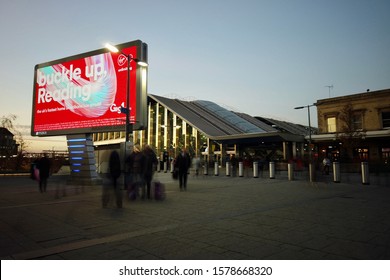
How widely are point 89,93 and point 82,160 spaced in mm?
3636

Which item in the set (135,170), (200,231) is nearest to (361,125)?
(135,170)

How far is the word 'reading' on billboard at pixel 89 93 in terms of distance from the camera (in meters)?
13.2

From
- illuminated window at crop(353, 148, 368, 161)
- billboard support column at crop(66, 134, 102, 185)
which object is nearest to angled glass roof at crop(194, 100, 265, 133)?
illuminated window at crop(353, 148, 368, 161)

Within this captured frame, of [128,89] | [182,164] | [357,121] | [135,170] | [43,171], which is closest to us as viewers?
[135,170]

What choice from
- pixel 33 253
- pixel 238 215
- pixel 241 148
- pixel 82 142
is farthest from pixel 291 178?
pixel 241 148

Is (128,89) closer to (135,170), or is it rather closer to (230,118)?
(135,170)

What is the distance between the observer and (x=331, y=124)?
1287 inches

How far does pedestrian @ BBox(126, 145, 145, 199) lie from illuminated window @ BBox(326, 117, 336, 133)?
29.7 metres

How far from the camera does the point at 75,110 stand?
14.7 m

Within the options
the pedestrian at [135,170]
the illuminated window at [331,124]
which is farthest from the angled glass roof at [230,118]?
the pedestrian at [135,170]

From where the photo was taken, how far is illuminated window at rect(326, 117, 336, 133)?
106 feet

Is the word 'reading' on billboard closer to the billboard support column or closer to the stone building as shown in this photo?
the billboard support column
